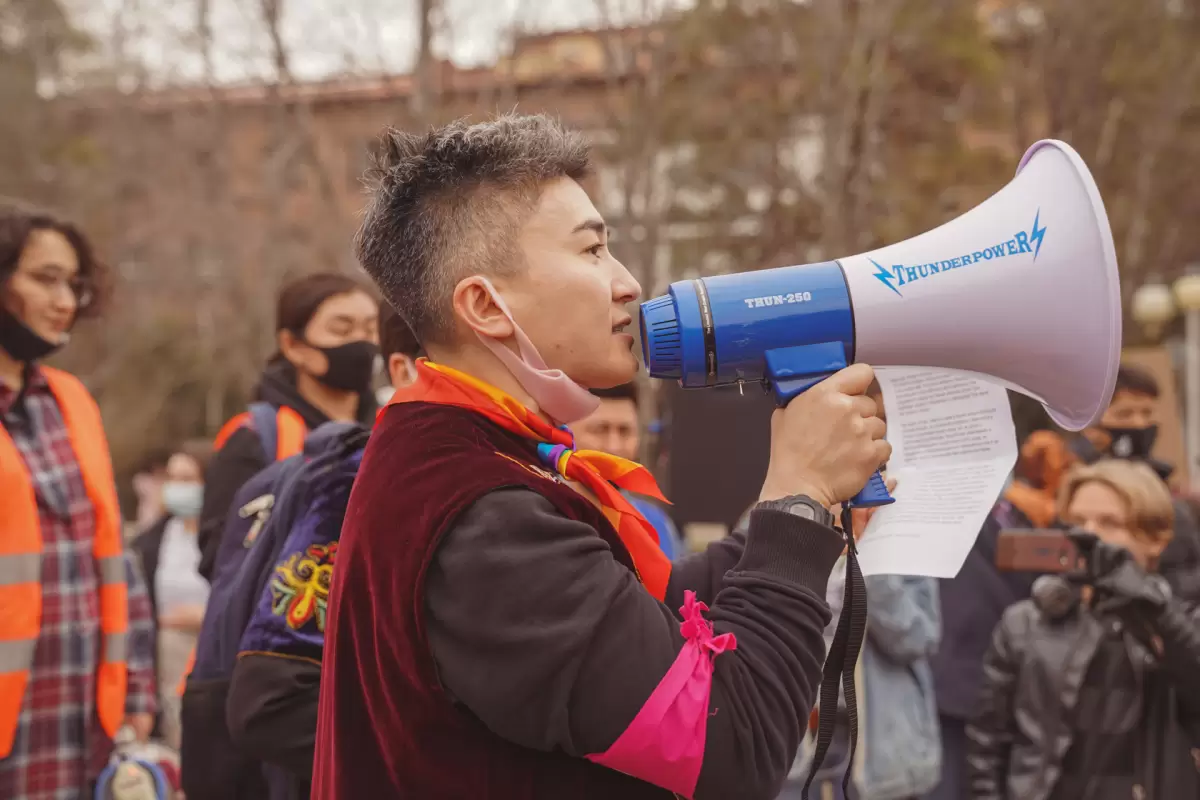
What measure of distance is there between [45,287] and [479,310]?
2.21 meters

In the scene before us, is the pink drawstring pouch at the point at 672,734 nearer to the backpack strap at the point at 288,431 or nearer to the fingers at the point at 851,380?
the fingers at the point at 851,380

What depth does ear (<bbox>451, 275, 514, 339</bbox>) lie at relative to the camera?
168cm

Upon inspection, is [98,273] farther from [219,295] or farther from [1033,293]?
[219,295]

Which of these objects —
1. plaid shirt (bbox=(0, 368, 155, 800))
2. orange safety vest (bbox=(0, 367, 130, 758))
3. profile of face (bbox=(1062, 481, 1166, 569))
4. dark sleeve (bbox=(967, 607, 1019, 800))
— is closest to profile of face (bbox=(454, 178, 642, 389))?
orange safety vest (bbox=(0, 367, 130, 758))

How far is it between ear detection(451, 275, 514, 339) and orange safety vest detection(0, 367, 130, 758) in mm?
1867

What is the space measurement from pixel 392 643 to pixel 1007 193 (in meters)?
1.19

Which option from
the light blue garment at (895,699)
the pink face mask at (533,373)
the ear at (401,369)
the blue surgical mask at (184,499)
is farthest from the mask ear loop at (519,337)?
the blue surgical mask at (184,499)

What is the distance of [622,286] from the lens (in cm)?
176

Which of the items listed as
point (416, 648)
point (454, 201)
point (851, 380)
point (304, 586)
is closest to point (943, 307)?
point (851, 380)

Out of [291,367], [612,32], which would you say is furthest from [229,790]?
[612,32]

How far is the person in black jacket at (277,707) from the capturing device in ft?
7.62

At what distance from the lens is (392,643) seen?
1503 millimetres

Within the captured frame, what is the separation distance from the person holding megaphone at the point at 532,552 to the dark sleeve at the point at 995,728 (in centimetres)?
237

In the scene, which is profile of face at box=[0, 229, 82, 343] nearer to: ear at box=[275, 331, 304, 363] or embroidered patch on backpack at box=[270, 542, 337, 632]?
ear at box=[275, 331, 304, 363]
